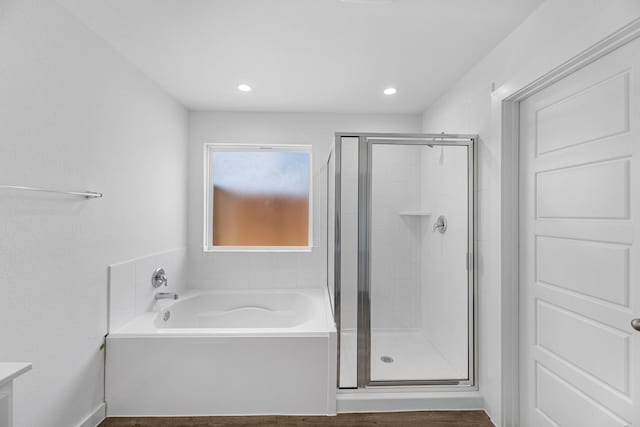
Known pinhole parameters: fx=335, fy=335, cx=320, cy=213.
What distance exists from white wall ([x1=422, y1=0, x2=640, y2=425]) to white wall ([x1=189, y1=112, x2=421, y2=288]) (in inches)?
44.8

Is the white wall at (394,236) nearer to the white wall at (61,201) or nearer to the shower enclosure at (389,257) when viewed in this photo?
the shower enclosure at (389,257)

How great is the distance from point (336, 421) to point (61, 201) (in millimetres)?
1931

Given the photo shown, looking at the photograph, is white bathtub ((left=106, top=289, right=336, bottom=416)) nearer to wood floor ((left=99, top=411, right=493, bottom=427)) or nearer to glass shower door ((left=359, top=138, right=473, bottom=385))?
wood floor ((left=99, top=411, right=493, bottom=427))

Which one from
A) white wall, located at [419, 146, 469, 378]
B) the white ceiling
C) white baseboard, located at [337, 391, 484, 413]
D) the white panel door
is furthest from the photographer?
white wall, located at [419, 146, 469, 378]

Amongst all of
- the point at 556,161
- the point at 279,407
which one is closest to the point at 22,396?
the point at 279,407

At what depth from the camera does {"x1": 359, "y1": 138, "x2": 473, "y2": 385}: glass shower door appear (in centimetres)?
216

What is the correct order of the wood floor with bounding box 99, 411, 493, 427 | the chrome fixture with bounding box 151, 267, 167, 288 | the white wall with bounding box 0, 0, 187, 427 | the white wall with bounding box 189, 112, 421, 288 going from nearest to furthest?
the white wall with bounding box 0, 0, 187, 427 → the wood floor with bounding box 99, 411, 493, 427 → the chrome fixture with bounding box 151, 267, 167, 288 → the white wall with bounding box 189, 112, 421, 288

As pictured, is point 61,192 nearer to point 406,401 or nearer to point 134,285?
point 134,285

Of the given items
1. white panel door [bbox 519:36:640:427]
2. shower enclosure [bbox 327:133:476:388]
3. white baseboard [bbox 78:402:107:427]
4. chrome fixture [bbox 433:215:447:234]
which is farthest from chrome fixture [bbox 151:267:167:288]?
white panel door [bbox 519:36:640:427]

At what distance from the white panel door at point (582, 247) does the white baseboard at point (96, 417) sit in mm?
2431

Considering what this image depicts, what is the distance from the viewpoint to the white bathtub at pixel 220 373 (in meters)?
2.05

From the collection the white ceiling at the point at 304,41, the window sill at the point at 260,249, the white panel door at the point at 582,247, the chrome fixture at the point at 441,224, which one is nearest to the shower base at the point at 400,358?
the white panel door at the point at 582,247

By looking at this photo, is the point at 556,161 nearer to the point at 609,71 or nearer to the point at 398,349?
the point at 609,71

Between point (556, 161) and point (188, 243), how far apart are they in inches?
120
